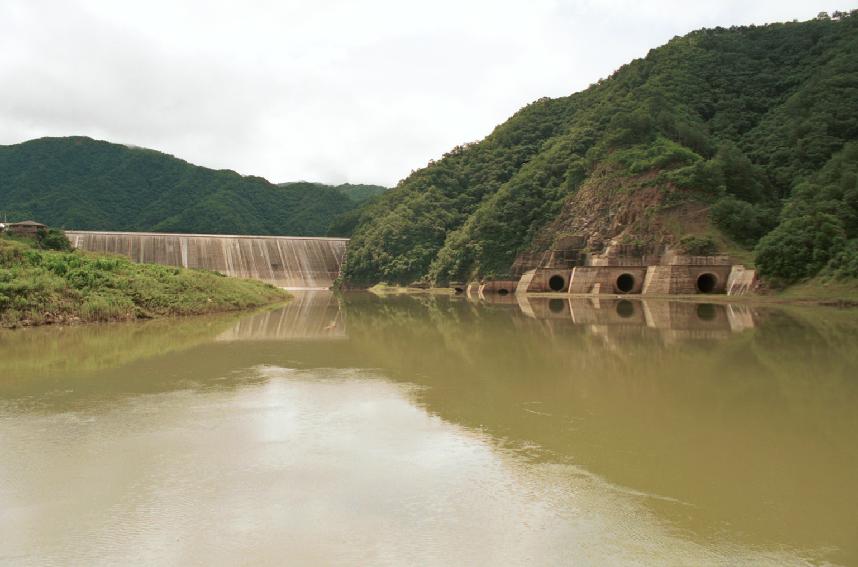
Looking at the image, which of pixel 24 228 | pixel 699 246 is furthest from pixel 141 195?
pixel 699 246

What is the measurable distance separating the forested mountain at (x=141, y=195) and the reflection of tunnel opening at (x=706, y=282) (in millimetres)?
69428

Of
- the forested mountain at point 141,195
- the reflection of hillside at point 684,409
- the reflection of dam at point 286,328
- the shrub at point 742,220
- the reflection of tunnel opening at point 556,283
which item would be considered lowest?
the reflection of dam at point 286,328

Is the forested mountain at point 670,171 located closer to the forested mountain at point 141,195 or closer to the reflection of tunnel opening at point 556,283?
the reflection of tunnel opening at point 556,283

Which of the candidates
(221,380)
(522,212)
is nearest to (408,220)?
(522,212)

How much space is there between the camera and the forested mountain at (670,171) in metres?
40.0

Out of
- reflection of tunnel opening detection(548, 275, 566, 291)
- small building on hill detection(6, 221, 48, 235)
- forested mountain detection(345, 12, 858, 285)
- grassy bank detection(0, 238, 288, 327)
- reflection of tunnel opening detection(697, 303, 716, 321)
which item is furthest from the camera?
reflection of tunnel opening detection(548, 275, 566, 291)

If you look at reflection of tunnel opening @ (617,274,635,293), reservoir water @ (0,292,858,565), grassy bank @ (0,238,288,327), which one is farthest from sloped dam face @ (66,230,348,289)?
reservoir water @ (0,292,858,565)

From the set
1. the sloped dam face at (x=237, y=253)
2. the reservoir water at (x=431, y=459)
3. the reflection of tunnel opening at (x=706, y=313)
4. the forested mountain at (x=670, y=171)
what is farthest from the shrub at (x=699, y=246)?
the sloped dam face at (x=237, y=253)

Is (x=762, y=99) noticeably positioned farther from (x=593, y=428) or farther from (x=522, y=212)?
(x=593, y=428)

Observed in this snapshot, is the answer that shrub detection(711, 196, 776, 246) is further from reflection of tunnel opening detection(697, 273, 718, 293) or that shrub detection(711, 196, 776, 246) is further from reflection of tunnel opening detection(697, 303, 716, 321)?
reflection of tunnel opening detection(697, 303, 716, 321)

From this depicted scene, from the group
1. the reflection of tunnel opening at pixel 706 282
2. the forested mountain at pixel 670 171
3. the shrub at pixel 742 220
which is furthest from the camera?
the shrub at pixel 742 220

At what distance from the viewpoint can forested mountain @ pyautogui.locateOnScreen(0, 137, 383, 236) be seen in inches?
3438

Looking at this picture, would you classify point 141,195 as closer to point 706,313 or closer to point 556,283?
point 556,283

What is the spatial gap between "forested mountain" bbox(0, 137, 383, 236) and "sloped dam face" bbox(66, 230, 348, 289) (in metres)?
26.8
